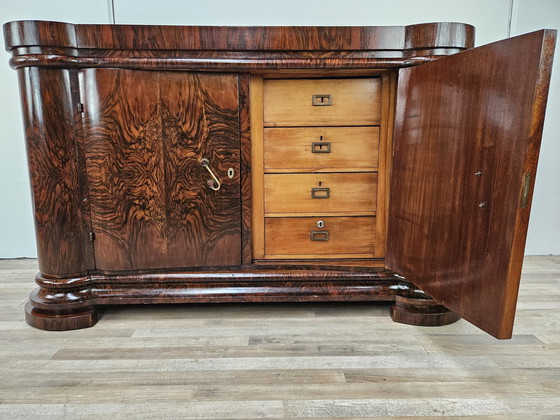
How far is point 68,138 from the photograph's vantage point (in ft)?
4.74

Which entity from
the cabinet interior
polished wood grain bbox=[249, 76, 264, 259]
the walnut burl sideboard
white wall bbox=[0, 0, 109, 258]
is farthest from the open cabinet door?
white wall bbox=[0, 0, 109, 258]

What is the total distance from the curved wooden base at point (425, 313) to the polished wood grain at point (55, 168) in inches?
50.0

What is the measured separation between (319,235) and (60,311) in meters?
1.04

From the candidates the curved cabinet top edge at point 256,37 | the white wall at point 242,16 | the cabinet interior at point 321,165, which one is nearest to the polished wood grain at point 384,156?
the cabinet interior at point 321,165

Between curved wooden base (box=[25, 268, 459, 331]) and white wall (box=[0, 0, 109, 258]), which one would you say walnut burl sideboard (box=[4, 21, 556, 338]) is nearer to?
curved wooden base (box=[25, 268, 459, 331])

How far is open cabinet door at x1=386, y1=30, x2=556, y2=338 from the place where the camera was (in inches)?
38.0

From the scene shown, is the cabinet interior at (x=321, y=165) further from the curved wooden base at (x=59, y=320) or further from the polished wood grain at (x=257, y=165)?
the curved wooden base at (x=59, y=320)

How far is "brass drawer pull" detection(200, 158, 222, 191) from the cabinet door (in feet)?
0.05

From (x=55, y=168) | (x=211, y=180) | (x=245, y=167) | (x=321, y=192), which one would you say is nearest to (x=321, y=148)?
(x=321, y=192)

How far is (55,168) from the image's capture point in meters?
1.44

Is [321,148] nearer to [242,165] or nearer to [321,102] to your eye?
[321,102]

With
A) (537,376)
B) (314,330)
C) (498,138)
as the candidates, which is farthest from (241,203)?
(537,376)

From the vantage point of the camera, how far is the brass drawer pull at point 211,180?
152 centimetres

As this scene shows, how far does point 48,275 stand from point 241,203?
0.79 meters
